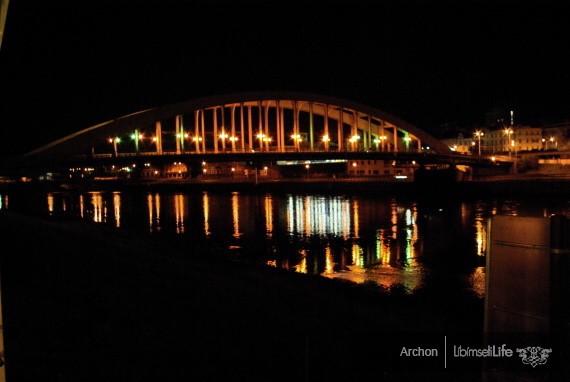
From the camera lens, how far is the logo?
2357 mm

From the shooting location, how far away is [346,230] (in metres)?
23.6

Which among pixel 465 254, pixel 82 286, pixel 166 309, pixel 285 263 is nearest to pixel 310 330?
pixel 166 309

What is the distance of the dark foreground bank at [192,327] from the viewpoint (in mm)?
4105

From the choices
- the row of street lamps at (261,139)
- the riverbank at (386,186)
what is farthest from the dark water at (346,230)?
the row of street lamps at (261,139)

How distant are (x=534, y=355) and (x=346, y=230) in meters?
21.3

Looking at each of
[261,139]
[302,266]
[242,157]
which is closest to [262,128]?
[261,139]

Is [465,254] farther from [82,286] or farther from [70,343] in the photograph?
[70,343]

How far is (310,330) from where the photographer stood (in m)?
5.57

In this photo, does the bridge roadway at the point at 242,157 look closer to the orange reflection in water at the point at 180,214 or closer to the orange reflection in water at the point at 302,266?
the orange reflection in water at the point at 180,214

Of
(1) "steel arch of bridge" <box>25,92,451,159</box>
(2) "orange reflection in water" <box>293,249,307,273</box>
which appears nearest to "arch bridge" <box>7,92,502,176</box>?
(1) "steel arch of bridge" <box>25,92,451,159</box>

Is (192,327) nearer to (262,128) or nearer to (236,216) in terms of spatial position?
(236,216)

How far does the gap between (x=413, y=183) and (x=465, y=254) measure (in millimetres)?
32475

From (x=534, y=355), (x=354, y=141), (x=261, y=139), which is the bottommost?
(x=534, y=355)

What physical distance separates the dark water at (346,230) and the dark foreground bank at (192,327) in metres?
4.62
